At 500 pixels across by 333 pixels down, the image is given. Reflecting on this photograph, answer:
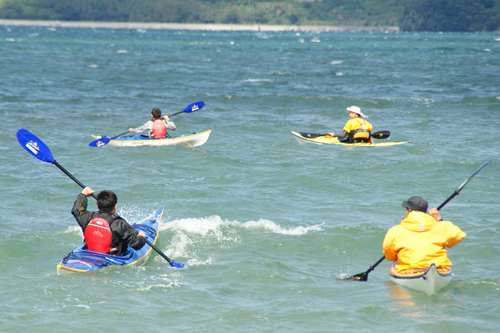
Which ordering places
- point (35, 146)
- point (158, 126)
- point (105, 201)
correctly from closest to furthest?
point (105, 201), point (35, 146), point (158, 126)

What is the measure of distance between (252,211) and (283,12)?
174274 mm

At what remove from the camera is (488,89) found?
25.1 metres

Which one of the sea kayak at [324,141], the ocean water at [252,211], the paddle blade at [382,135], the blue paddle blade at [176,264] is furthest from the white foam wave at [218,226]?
the paddle blade at [382,135]

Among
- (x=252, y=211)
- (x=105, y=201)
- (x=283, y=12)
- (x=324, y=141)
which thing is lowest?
(x=252, y=211)

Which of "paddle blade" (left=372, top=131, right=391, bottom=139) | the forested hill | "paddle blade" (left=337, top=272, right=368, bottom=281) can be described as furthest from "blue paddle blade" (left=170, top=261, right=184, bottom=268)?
the forested hill

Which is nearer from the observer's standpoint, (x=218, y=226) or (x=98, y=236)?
(x=98, y=236)

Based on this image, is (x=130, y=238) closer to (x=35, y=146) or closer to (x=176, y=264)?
(x=176, y=264)

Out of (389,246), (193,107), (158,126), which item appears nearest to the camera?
(389,246)

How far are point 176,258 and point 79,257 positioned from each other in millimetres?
1451

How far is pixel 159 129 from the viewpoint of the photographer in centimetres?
1355

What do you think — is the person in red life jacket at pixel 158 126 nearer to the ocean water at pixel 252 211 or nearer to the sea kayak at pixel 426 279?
the ocean water at pixel 252 211

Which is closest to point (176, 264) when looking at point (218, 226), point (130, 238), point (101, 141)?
point (130, 238)

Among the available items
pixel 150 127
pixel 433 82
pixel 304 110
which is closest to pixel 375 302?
pixel 150 127

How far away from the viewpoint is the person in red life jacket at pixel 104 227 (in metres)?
5.91
